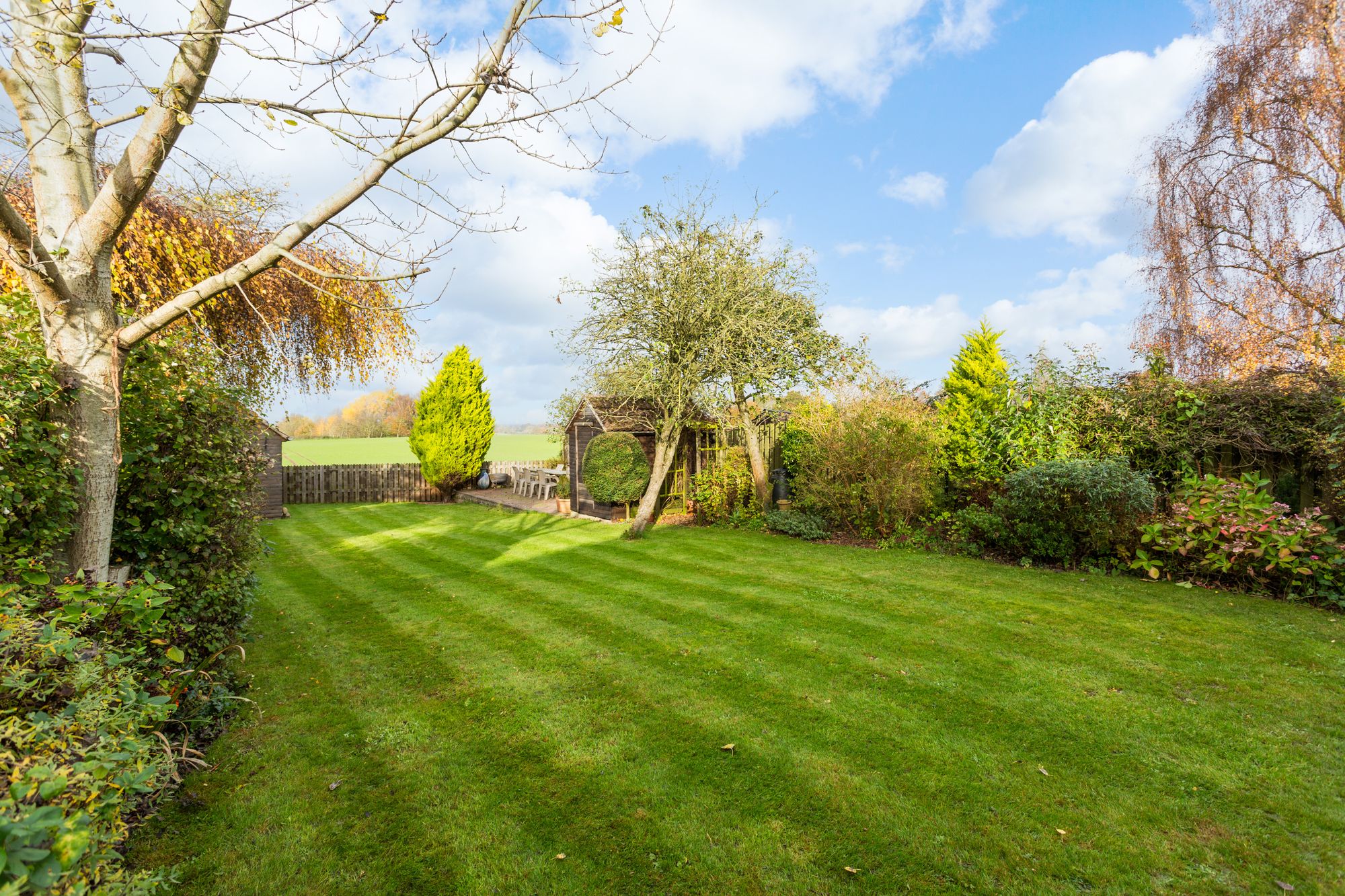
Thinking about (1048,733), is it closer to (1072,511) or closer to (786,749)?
(786,749)

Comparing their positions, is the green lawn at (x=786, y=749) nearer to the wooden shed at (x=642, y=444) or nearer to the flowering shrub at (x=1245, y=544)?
the flowering shrub at (x=1245, y=544)

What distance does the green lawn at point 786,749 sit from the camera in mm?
2740

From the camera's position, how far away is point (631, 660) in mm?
5242

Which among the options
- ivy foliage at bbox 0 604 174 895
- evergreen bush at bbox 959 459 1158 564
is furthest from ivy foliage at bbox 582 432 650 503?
ivy foliage at bbox 0 604 174 895

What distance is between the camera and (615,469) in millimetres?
14414

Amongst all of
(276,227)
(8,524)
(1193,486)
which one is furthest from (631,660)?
(1193,486)

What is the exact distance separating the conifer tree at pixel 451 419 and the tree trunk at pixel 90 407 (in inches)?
683

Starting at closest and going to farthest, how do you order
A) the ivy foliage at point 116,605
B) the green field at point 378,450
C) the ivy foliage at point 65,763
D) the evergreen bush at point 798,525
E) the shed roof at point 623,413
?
the ivy foliage at point 65,763 < the ivy foliage at point 116,605 < the evergreen bush at point 798,525 < the shed roof at point 623,413 < the green field at point 378,450

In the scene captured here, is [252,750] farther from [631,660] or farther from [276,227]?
[276,227]

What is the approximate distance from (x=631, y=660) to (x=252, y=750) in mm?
2842

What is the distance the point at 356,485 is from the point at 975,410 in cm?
2009

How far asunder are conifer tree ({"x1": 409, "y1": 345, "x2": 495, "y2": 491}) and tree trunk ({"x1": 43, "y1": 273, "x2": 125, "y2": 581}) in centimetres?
1735

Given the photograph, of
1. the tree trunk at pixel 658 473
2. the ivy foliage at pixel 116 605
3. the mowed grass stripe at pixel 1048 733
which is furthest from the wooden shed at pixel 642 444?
the mowed grass stripe at pixel 1048 733

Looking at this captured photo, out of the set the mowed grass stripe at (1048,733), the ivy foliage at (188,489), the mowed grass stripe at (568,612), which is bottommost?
the mowed grass stripe at (1048,733)
